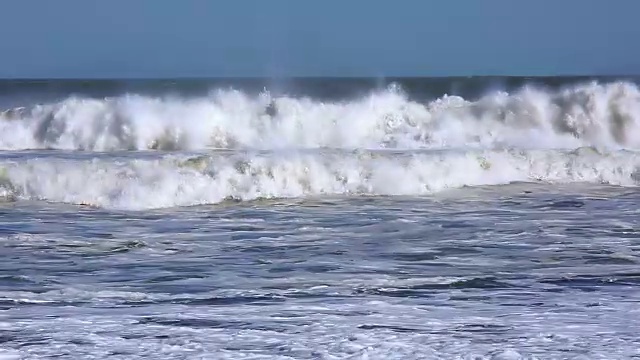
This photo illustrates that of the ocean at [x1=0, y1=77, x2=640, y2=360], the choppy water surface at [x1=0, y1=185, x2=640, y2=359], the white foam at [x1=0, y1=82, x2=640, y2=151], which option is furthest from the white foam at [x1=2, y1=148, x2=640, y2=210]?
the white foam at [x1=0, y1=82, x2=640, y2=151]

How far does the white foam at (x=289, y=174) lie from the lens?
13.6m

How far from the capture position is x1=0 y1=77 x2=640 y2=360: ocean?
5715 millimetres

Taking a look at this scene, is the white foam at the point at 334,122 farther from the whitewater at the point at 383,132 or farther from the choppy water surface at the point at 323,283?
the choppy water surface at the point at 323,283

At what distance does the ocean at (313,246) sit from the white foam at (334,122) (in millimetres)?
82

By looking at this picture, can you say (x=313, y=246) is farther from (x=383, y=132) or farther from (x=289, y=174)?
(x=383, y=132)

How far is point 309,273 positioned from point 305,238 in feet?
6.10

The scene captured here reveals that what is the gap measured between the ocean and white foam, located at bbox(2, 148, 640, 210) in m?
0.04

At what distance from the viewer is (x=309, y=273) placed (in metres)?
7.79

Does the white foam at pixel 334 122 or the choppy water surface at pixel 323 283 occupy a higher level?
the white foam at pixel 334 122

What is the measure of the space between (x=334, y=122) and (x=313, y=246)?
13.7 metres

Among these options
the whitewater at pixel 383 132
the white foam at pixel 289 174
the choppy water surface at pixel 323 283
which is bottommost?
the choppy water surface at pixel 323 283

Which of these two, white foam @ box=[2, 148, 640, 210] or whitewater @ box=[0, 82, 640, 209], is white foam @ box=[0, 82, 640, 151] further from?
white foam @ box=[2, 148, 640, 210]

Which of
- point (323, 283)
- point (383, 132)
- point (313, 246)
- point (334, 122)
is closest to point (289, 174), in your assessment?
point (313, 246)

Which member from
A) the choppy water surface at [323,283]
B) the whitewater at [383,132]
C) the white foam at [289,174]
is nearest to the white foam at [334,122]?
the whitewater at [383,132]
